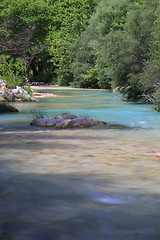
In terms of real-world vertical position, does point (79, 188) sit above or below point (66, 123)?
above

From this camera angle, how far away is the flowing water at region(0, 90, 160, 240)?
447cm

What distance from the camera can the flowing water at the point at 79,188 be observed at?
447 centimetres

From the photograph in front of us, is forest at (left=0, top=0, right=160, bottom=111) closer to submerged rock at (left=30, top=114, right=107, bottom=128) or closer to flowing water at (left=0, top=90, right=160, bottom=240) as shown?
submerged rock at (left=30, top=114, right=107, bottom=128)

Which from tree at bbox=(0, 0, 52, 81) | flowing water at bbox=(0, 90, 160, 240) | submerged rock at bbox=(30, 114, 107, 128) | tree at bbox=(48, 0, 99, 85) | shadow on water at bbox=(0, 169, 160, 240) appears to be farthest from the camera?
tree at bbox=(0, 0, 52, 81)

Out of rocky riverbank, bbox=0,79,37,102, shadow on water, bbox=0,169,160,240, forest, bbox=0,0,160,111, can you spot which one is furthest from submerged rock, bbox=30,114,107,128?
forest, bbox=0,0,160,111

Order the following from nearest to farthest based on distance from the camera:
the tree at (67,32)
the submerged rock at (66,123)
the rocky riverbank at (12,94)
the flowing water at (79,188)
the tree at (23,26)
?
the flowing water at (79,188) → the submerged rock at (66,123) → the rocky riverbank at (12,94) → the tree at (67,32) → the tree at (23,26)

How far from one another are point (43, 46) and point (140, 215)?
58427mm

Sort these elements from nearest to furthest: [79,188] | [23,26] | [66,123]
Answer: [79,188], [66,123], [23,26]

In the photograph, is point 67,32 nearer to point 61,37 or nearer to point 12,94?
point 61,37

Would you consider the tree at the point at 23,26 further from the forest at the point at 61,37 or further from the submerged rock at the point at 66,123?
the submerged rock at the point at 66,123

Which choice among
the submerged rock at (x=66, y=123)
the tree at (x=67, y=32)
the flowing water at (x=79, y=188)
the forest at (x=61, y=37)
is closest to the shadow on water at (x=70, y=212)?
the flowing water at (x=79, y=188)

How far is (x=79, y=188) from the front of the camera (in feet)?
20.5

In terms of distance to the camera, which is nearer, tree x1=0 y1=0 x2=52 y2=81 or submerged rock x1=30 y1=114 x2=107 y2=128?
submerged rock x1=30 y1=114 x2=107 y2=128

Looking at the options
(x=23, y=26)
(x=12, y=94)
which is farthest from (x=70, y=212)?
(x=23, y=26)
